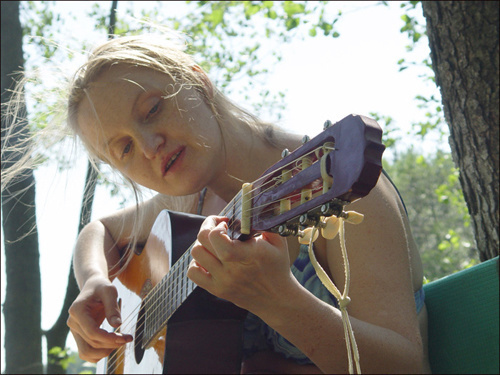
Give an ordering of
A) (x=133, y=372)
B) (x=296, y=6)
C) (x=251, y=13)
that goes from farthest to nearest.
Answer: (x=251, y=13)
(x=296, y=6)
(x=133, y=372)

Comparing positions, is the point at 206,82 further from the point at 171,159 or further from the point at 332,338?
the point at 332,338

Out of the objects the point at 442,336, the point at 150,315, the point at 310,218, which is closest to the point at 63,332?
the point at 150,315

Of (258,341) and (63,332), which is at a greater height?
(63,332)

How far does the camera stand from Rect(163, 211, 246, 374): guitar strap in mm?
1789

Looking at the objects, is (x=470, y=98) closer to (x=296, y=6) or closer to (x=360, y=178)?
(x=360, y=178)

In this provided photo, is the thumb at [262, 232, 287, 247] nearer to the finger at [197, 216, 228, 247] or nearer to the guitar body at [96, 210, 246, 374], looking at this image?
the finger at [197, 216, 228, 247]

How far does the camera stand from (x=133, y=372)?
211 cm

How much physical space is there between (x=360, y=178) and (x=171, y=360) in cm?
117

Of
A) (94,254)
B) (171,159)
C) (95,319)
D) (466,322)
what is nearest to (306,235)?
(466,322)

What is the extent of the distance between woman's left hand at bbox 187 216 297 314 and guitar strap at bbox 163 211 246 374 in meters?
0.45

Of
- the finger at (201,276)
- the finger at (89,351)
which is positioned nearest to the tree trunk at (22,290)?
the finger at (89,351)

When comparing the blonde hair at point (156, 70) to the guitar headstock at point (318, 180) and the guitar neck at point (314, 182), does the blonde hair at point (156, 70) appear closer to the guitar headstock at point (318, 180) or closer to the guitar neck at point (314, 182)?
the guitar neck at point (314, 182)

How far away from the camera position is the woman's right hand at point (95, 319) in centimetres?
213

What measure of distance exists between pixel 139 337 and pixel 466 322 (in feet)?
3.77
